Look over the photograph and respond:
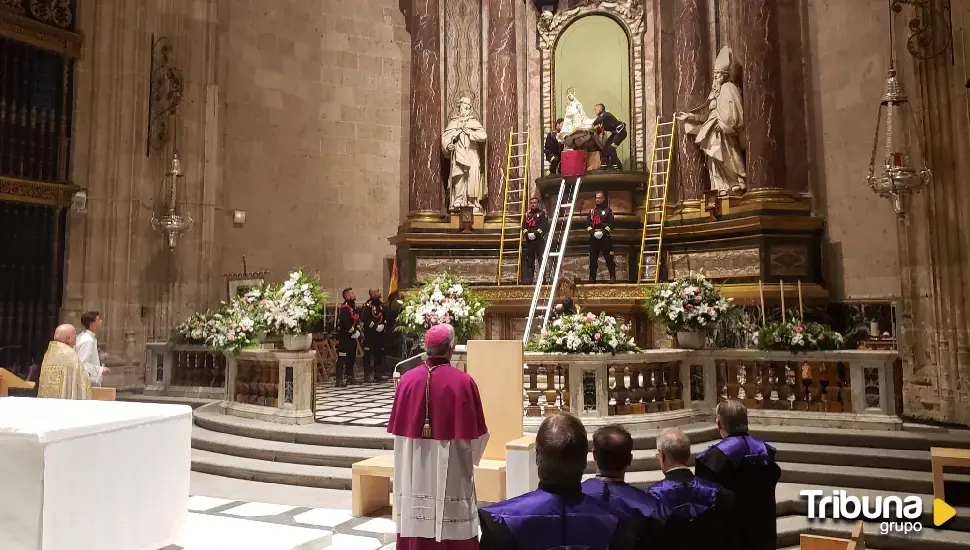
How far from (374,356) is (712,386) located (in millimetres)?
6846

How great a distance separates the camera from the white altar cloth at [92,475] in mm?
3018

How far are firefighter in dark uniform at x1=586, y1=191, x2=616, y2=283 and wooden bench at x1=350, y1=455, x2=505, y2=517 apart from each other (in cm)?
762

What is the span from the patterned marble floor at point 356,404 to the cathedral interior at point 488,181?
0.35ft

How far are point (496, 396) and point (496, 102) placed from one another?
10.6 meters

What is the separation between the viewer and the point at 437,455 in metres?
4.42

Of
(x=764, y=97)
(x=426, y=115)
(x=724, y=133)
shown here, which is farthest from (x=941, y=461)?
(x=426, y=115)

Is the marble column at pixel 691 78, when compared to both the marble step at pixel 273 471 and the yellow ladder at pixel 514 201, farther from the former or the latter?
the marble step at pixel 273 471

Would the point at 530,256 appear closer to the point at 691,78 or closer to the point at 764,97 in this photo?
the point at 691,78

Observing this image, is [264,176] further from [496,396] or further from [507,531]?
[507,531]

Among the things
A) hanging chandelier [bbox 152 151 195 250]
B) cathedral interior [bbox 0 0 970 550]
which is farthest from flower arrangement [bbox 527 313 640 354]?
hanging chandelier [bbox 152 151 195 250]

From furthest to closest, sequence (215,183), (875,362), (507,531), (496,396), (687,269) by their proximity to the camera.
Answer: (215,183), (687,269), (875,362), (496,396), (507,531)

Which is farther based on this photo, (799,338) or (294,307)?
(294,307)

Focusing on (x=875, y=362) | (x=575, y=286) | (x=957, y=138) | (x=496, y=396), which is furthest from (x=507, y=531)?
(x=575, y=286)

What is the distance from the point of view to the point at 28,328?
41.3 ft
